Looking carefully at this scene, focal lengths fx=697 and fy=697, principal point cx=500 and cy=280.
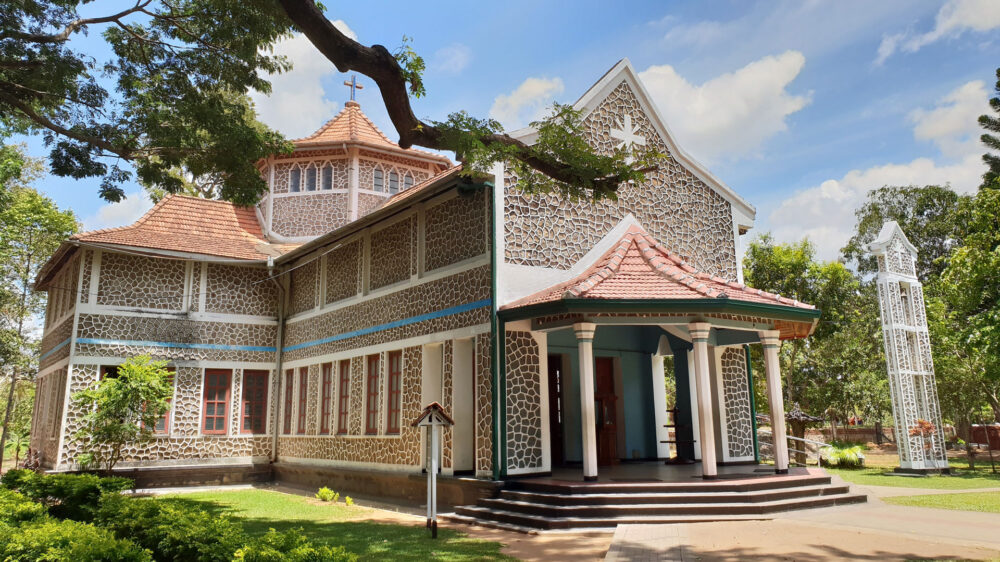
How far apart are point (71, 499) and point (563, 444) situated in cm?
763

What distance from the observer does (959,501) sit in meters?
10.4

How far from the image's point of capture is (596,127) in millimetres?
12602

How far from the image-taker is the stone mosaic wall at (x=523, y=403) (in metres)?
10.5

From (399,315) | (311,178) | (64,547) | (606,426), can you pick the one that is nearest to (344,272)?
(399,315)

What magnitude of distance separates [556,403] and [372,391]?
3774 mm

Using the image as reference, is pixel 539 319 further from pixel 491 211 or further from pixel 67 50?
pixel 67 50

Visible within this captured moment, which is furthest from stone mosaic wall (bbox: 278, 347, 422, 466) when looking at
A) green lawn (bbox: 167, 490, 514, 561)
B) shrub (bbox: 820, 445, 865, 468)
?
shrub (bbox: 820, 445, 865, 468)

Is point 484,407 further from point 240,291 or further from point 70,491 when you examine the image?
point 240,291

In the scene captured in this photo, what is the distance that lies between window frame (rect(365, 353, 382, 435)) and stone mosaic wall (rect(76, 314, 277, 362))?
15.4 feet

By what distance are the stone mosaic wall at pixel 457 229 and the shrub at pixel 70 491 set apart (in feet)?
19.7

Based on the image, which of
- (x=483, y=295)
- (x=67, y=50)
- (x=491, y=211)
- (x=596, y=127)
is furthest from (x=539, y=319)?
(x=67, y=50)

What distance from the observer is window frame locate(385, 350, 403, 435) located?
1295cm

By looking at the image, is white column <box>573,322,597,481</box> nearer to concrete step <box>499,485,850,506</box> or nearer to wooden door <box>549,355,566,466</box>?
concrete step <box>499,485,850,506</box>

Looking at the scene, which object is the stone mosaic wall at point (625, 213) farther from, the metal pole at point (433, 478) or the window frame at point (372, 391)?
the window frame at point (372, 391)
